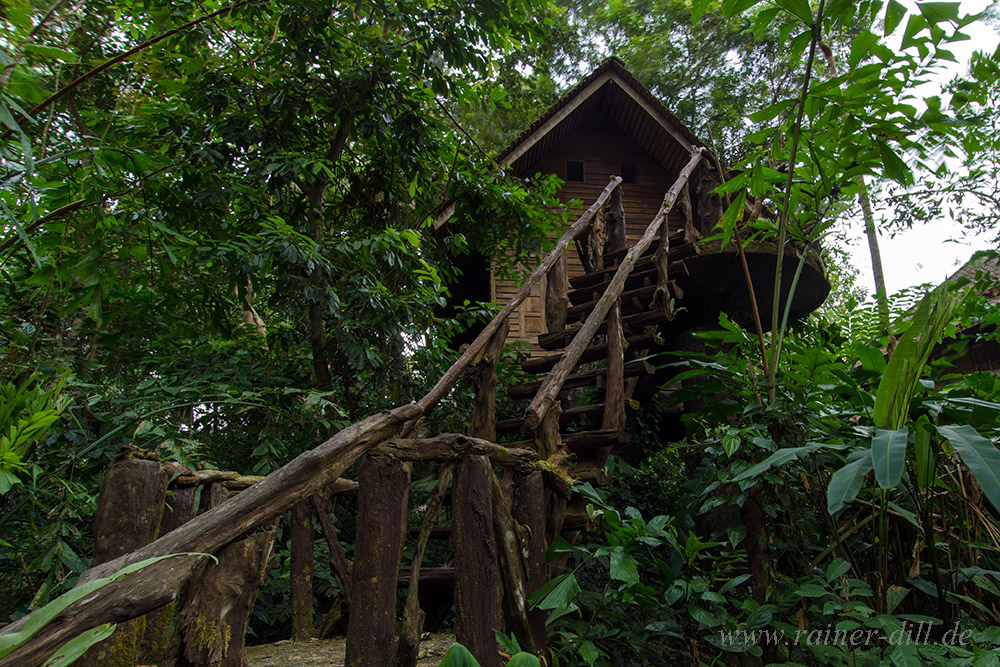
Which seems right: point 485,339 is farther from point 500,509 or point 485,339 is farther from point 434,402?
point 500,509

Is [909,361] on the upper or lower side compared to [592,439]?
upper

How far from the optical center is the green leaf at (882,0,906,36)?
206 centimetres

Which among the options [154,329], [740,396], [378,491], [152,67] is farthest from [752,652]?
[152,67]

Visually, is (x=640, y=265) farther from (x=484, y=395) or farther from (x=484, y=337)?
(x=484, y=395)

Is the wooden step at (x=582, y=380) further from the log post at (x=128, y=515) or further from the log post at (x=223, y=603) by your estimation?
the log post at (x=128, y=515)

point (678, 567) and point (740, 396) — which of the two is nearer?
point (678, 567)

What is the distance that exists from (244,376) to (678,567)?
3343mm

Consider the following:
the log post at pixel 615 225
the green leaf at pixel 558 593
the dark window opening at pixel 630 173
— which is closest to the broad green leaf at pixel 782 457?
the green leaf at pixel 558 593

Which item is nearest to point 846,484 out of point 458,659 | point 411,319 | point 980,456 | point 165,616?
point 980,456

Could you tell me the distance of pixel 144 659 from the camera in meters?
1.99

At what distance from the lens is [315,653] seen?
2807 millimetres

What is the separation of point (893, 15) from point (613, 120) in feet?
25.0

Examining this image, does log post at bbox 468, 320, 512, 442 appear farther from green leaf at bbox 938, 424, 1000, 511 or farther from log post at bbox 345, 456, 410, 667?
green leaf at bbox 938, 424, 1000, 511

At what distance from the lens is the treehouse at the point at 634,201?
226 inches
